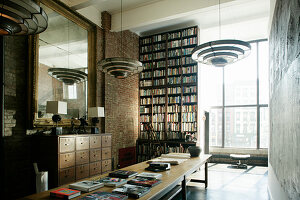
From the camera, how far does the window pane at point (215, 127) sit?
922cm

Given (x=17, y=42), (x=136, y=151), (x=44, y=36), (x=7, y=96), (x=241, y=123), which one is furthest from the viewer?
(x=241, y=123)

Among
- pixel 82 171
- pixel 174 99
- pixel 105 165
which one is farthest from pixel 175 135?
pixel 82 171

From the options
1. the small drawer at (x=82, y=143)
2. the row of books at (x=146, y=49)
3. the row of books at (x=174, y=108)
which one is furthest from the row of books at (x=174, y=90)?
the small drawer at (x=82, y=143)

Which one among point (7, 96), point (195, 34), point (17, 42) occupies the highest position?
point (195, 34)

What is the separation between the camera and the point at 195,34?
7625mm

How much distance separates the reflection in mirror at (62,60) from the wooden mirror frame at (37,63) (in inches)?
3.6

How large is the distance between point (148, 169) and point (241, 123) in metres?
6.63

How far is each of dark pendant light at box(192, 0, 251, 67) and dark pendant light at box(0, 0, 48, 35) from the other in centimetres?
270

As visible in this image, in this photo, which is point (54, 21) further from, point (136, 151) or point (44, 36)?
point (136, 151)

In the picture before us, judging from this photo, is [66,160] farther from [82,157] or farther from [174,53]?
[174,53]

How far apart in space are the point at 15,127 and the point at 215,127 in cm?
721

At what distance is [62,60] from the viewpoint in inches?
210

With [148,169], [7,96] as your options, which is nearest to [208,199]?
[148,169]

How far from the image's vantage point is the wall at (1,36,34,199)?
412 cm
